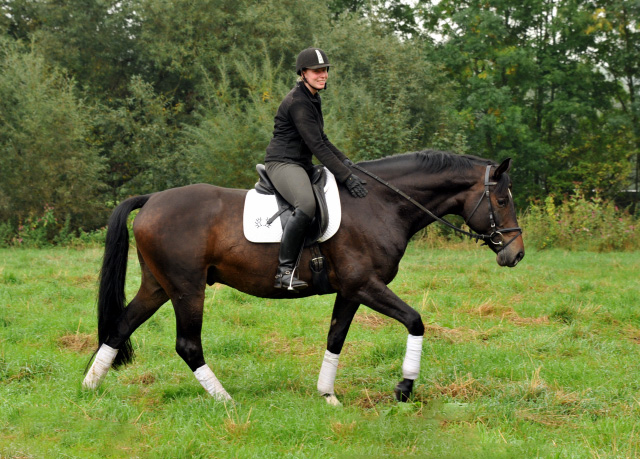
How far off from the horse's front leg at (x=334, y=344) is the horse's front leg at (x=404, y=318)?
1.27 ft

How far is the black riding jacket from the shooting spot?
549 cm

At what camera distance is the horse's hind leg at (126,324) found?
18.9ft

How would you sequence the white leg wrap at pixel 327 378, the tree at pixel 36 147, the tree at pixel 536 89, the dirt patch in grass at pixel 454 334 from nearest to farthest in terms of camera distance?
the white leg wrap at pixel 327 378
the dirt patch in grass at pixel 454 334
the tree at pixel 36 147
the tree at pixel 536 89

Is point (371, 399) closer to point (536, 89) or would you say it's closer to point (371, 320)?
point (371, 320)

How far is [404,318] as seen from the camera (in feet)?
17.6

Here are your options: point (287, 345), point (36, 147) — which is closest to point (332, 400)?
point (287, 345)

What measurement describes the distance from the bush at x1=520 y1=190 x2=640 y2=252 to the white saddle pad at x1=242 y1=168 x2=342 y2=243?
44.8ft

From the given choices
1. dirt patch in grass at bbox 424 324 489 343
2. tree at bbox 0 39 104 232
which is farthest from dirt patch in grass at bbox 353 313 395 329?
tree at bbox 0 39 104 232

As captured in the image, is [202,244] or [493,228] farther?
[493,228]

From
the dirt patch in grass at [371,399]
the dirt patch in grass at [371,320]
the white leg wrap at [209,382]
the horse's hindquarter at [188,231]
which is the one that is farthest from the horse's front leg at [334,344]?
the dirt patch in grass at [371,320]

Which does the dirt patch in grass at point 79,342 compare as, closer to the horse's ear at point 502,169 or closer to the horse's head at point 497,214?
the horse's head at point 497,214

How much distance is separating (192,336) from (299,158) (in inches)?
75.4

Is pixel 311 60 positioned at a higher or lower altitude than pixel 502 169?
higher

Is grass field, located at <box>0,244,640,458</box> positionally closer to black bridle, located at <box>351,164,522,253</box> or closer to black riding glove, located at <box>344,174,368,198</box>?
black bridle, located at <box>351,164,522,253</box>
